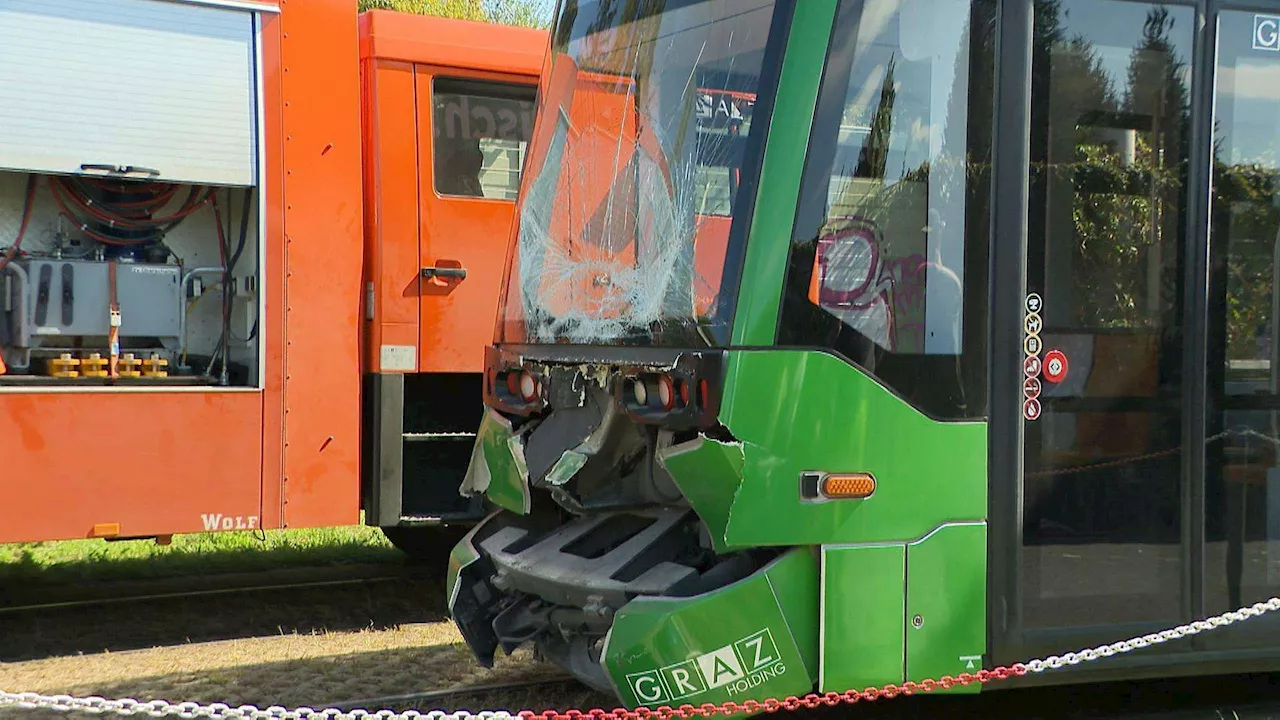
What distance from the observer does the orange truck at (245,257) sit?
21.3ft

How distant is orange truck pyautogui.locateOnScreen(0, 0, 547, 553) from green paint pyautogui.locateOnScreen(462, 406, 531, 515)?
1596 millimetres

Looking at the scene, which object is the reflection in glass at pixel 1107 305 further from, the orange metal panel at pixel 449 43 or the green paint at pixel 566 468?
the orange metal panel at pixel 449 43

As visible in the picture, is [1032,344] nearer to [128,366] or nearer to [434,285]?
[434,285]

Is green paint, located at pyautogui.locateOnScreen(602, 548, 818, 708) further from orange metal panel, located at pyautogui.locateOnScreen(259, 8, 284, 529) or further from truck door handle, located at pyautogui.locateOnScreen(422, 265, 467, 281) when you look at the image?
truck door handle, located at pyautogui.locateOnScreen(422, 265, 467, 281)

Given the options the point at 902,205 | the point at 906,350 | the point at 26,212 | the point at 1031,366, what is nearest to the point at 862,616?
the point at 906,350

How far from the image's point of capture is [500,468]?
558cm

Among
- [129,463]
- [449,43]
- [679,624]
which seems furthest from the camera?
[449,43]

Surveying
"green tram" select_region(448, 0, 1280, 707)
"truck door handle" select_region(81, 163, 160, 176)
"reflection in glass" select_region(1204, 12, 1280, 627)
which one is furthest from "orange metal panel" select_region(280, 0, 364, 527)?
"reflection in glass" select_region(1204, 12, 1280, 627)

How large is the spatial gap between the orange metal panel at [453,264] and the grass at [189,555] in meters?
2.08

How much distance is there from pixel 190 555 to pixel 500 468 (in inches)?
180

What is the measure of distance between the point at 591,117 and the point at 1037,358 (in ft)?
6.32

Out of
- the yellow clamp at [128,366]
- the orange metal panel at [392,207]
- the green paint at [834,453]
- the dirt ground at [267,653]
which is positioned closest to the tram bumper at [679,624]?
the green paint at [834,453]

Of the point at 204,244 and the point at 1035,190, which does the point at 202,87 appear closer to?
the point at 204,244

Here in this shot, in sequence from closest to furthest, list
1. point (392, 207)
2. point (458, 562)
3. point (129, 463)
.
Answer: point (458, 562), point (129, 463), point (392, 207)
